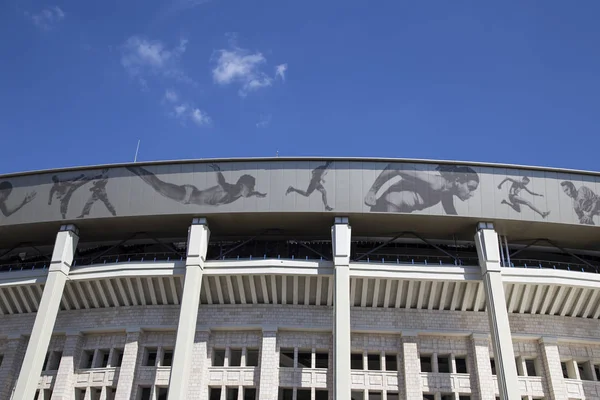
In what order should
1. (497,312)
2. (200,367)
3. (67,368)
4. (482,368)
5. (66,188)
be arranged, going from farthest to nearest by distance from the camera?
1. (66,188)
2. (67,368)
3. (200,367)
4. (482,368)
5. (497,312)

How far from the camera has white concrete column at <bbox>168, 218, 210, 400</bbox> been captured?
19.2m

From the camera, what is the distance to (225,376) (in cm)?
2217

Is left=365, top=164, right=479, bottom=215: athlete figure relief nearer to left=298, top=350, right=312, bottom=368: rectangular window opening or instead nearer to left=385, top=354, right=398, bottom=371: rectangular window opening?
left=385, top=354, right=398, bottom=371: rectangular window opening

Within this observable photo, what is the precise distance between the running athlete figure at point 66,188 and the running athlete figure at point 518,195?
56.0 ft

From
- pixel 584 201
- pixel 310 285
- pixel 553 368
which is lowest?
pixel 553 368

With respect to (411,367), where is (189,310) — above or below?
above

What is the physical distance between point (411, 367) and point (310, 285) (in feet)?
16.8

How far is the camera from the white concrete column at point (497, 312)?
1884 centimetres

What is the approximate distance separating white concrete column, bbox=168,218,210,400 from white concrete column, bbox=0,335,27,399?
28.8 ft

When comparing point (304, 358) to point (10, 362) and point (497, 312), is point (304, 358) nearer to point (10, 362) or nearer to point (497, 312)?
point (497, 312)

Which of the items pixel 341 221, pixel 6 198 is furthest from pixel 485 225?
pixel 6 198

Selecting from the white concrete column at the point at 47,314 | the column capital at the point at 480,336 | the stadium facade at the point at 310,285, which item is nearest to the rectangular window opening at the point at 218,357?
the stadium facade at the point at 310,285

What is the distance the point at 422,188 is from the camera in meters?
22.3

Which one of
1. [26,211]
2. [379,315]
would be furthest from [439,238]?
[26,211]
